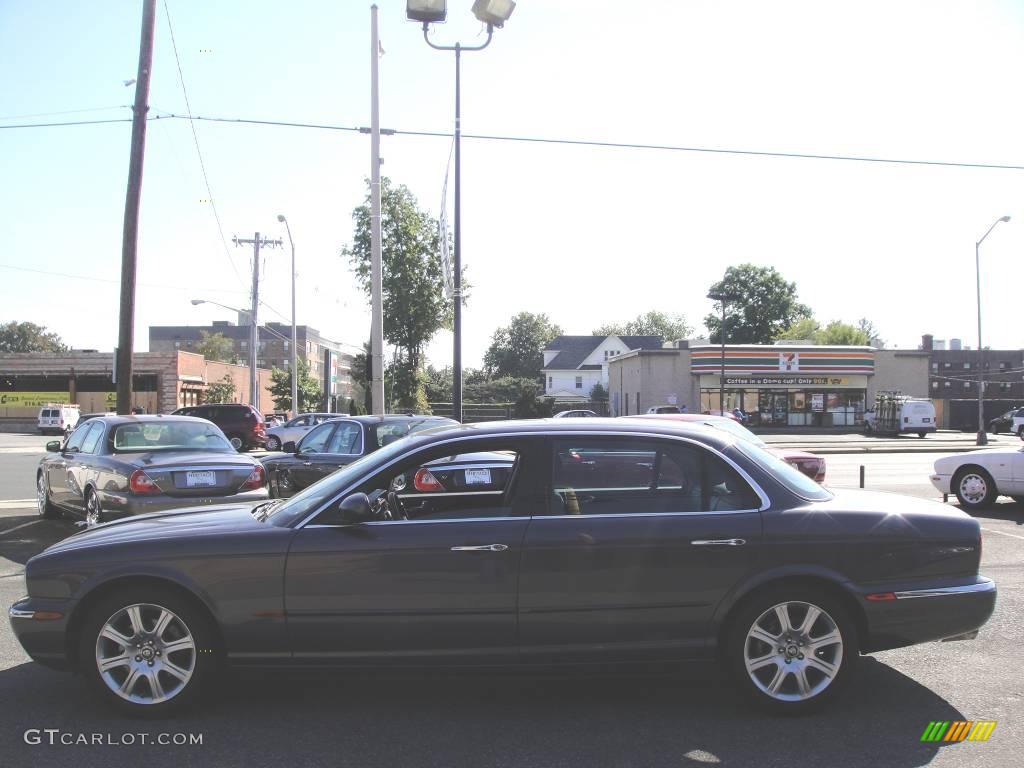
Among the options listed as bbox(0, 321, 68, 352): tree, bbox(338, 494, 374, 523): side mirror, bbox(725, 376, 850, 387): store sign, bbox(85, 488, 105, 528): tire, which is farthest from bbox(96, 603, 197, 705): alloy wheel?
bbox(0, 321, 68, 352): tree

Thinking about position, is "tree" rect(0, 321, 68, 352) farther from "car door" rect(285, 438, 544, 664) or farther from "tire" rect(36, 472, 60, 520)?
"car door" rect(285, 438, 544, 664)

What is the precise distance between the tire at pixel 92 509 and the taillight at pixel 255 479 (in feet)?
5.10

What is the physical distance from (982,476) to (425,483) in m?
10.6

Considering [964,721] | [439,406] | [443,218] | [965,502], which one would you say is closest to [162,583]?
[964,721]

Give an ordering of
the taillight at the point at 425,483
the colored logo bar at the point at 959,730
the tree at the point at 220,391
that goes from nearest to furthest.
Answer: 1. the colored logo bar at the point at 959,730
2. the taillight at the point at 425,483
3. the tree at the point at 220,391

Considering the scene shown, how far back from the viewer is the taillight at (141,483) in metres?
8.26

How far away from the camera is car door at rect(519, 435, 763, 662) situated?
4.14m

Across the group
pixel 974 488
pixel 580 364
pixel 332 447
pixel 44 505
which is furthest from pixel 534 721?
pixel 580 364

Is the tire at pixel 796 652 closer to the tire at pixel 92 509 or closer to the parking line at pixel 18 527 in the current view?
the tire at pixel 92 509

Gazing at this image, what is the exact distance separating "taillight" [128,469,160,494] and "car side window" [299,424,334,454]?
2.40 m

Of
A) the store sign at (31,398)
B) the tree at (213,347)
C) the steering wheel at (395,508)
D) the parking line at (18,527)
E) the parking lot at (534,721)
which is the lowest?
the parking lot at (534,721)

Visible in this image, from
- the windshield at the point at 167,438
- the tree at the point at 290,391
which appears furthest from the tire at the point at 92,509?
the tree at the point at 290,391

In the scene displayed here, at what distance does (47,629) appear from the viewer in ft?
13.9

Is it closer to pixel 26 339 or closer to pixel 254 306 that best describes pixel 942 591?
pixel 254 306
